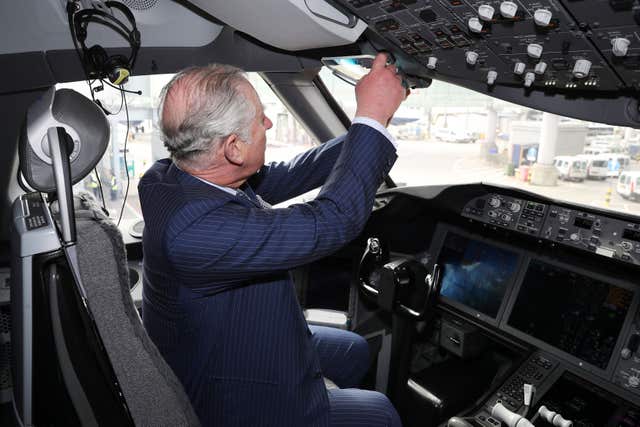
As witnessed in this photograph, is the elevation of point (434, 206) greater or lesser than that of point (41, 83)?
lesser

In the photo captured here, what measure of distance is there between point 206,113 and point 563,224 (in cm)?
162

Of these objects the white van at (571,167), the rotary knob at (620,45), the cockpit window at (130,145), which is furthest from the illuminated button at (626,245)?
the cockpit window at (130,145)

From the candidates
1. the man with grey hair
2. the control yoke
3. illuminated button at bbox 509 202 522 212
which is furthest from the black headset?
illuminated button at bbox 509 202 522 212

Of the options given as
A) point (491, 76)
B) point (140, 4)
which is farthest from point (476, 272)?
point (140, 4)

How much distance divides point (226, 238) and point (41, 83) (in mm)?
1505

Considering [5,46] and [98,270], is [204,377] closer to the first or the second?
[98,270]

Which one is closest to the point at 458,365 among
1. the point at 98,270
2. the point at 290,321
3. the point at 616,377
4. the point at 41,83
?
the point at 616,377

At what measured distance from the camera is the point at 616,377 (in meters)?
1.95

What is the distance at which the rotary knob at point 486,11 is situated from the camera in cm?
111

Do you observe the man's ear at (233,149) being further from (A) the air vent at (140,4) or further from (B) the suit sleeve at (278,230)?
(A) the air vent at (140,4)

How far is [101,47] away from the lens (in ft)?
6.36

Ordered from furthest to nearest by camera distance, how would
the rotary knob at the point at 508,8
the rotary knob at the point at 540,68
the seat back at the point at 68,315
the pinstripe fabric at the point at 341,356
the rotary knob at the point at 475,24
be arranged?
1. the pinstripe fabric at the point at 341,356
2. the rotary knob at the point at 540,68
3. the rotary knob at the point at 475,24
4. the rotary knob at the point at 508,8
5. the seat back at the point at 68,315

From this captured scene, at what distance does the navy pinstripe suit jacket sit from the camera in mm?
1019

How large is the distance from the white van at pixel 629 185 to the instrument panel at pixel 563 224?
0.20 metres
